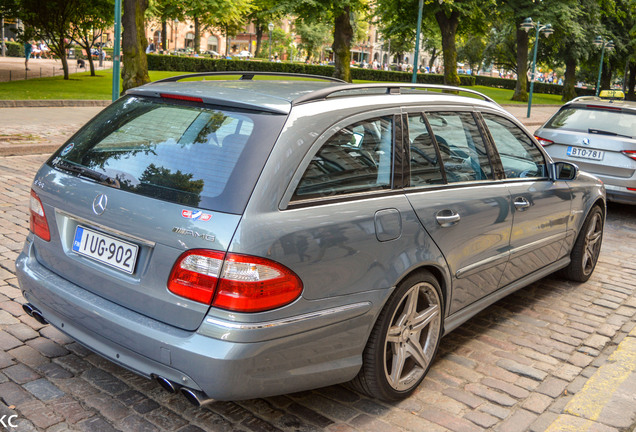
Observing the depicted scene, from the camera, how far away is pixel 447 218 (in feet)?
12.4

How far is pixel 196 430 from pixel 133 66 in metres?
20.7

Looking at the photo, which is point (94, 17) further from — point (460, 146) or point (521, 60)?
point (460, 146)

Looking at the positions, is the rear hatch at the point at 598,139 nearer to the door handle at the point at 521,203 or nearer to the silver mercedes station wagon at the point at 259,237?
the door handle at the point at 521,203

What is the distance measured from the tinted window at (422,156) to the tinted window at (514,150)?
0.84m

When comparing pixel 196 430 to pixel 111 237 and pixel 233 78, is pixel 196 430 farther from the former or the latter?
pixel 233 78

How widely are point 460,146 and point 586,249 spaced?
2567 mm

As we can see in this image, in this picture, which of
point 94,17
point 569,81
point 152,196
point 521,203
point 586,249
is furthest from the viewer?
point 569,81

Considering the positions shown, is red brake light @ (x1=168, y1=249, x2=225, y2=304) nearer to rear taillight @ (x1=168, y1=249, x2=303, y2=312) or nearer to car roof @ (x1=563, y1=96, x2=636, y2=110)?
rear taillight @ (x1=168, y1=249, x2=303, y2=312)

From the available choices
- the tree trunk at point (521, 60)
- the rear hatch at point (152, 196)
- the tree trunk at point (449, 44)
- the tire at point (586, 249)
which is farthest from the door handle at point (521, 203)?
the tree trunk at point (521, 60)

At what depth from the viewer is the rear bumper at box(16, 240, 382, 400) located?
9.16 feet

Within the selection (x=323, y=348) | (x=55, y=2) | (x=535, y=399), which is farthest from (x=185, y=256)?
(x=55, y=2)

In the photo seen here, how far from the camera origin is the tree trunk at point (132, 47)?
71.5ft

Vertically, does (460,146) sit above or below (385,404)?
above

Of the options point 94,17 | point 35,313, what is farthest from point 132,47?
point 35,313
